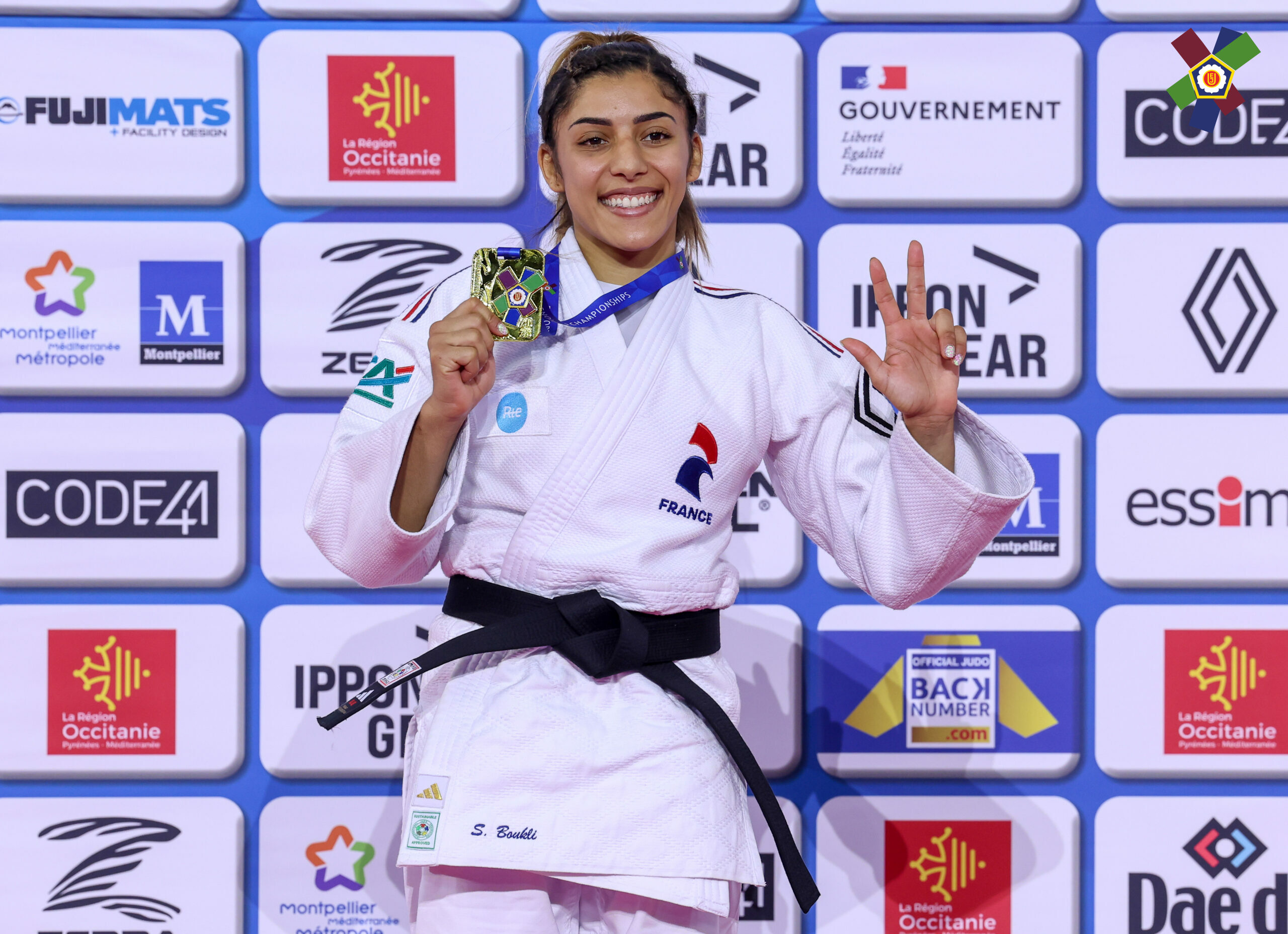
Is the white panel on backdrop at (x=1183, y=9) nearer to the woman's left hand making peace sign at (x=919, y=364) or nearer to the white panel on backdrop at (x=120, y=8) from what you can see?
the woman's left hand making peace sign at (x=919, y=364)

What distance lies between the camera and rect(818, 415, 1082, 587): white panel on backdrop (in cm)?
227

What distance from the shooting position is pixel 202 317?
2.25 m

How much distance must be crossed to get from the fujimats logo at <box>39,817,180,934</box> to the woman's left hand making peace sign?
5.71 ft

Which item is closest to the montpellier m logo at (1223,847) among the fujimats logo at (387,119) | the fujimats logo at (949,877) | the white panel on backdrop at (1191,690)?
the white panel on backdrop at (1191,690)

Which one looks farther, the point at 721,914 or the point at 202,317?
the point at 202,317

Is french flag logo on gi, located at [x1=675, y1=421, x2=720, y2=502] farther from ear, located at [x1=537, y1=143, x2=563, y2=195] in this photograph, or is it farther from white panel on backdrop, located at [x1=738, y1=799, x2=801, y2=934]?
white panel on backdrop, located at [x1=738, y1=799, x2=801, y2=934]

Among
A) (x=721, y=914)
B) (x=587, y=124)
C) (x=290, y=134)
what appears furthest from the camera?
(x=290, y=134)

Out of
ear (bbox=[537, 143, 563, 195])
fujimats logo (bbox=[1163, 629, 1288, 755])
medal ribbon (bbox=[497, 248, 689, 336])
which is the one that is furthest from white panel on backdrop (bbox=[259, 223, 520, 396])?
fujimats logo (bbox=[1163, 629, 1288, 755])

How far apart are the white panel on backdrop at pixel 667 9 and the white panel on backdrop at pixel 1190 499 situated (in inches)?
42.0

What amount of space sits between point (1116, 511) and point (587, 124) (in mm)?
1413

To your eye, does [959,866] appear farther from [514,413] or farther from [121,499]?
[121,499]

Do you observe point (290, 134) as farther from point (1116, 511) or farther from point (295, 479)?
point (1116, 511)

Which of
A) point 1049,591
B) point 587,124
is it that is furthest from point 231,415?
point 1049,591

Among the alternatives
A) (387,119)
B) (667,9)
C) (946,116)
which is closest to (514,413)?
(387,119)
